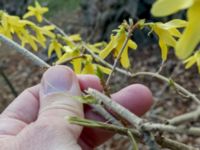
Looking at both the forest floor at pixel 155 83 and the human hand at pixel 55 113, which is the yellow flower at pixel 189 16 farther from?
the forest floor at pixel 155 83

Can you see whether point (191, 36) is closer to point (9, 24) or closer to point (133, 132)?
point (133, 132)

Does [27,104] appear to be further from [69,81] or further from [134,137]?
[134,137]

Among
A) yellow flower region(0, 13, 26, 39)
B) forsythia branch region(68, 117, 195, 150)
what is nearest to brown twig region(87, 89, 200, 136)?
forsythia branch region(68, 117, 195, 150)

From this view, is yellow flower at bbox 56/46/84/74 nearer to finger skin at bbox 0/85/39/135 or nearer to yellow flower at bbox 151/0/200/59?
finger skin at bbox 0/85/39/135

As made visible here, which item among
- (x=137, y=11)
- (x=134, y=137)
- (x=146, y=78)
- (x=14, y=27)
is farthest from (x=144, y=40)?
(x=134, y=137)

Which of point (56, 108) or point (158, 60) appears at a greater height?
point (56, 108)

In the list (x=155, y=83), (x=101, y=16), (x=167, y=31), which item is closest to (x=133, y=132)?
(x=167, y=31)

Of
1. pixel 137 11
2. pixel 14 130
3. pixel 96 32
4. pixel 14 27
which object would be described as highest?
pixel 14 27
